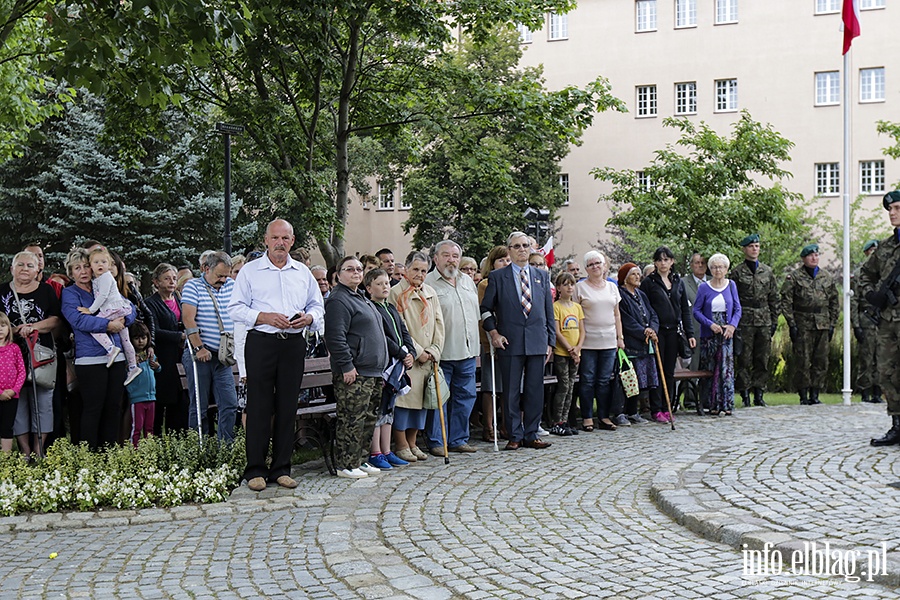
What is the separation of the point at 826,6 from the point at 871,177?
7.98m

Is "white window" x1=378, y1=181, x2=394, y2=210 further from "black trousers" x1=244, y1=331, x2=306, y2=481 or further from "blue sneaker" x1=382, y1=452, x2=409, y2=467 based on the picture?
"black trousers" x1=244, y1=331, x2=306, y2=481

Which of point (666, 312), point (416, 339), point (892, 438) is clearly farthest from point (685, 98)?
point (416, 339)

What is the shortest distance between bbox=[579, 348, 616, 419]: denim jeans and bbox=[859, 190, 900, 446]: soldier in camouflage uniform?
3.21 meters

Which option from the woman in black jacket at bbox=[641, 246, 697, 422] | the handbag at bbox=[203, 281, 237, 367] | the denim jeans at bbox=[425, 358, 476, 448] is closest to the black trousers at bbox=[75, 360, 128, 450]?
the handbag at bbox=[203, 281, 237, 367]

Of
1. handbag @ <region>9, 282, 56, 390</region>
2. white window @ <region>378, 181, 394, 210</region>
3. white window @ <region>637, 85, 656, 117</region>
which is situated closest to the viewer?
handbag @ <region>9, 282, 56, 390</region>

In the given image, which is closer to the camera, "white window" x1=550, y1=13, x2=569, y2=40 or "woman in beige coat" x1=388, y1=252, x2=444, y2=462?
A: "woman in beige coat" x1=388, y1=252, x2=444, y2=462

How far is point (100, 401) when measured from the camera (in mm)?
9016

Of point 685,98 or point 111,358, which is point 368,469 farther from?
point 685,98

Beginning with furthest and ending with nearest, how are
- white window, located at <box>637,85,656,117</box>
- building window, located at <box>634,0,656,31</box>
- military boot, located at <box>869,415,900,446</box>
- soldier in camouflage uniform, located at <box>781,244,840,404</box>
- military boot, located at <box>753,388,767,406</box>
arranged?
1. white window, located at <box>637,85,656,117</box>
2. building window, located at <box>634,0,656,31</box>
3. soldier in camouflage uniform, located at <box>781,244,840,404</box>
4. military boot, located at <box>753,388,767,406</box>
5. military boot, located at <box>869,415,900,446</box>

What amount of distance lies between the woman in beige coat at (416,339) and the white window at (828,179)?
39604mm

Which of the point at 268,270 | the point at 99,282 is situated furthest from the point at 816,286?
the point at 99,282

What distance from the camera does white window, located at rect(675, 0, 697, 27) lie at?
1869 inches

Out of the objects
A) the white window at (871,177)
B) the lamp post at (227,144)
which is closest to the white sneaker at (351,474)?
the lamp post at (227,144)

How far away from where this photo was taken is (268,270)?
28.0 ft
